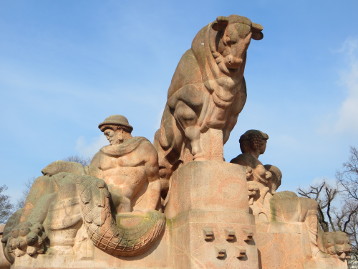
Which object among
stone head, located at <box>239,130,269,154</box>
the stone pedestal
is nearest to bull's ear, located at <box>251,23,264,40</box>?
the stone pedestal

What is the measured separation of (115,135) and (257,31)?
234cm

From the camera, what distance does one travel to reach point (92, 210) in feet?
19.2

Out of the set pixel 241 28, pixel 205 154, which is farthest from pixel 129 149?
pixel 241 28

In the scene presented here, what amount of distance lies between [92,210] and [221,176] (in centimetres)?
159

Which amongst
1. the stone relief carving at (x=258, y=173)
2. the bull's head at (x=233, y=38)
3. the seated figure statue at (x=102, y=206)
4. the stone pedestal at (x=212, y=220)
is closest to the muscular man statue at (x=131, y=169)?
the seated figure statue at (x=102, y=206)

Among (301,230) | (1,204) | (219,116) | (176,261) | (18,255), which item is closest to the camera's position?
(18,255)

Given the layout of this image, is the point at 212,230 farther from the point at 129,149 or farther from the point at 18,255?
the point at 18,255

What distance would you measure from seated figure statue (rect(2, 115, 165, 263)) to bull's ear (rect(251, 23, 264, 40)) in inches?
78.4

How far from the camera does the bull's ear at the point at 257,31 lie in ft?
20.8

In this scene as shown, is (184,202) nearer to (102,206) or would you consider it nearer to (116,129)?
(102,206)

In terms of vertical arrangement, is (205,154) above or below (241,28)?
below

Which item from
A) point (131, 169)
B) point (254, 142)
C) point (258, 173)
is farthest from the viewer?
point (254, 142)

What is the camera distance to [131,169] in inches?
A: 260

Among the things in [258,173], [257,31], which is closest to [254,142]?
[258,173]
